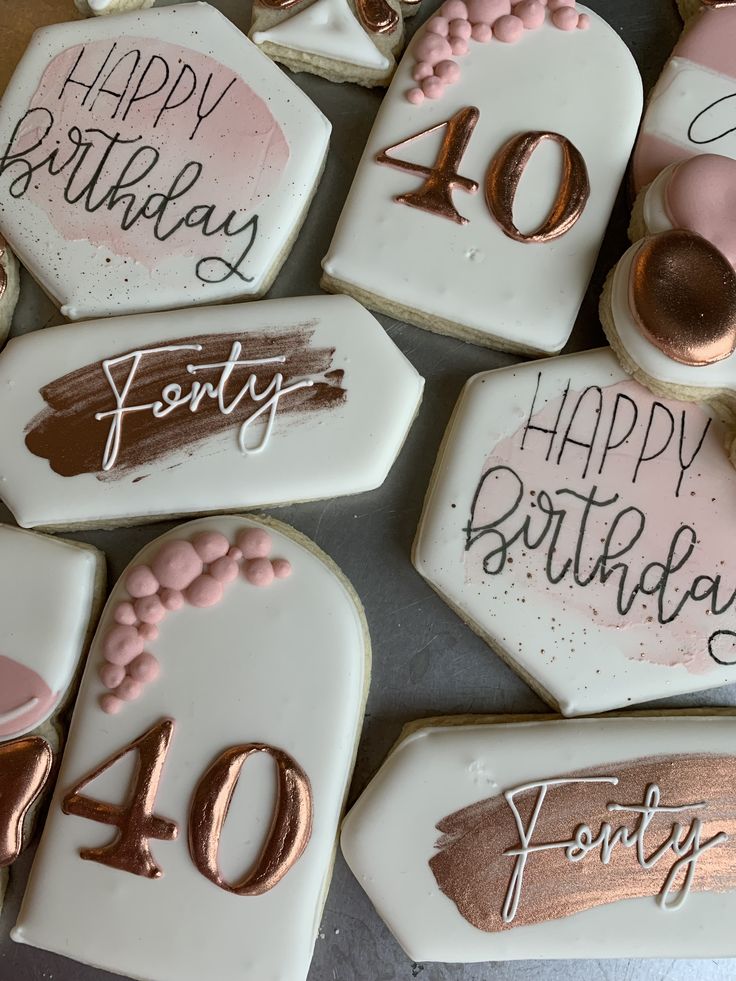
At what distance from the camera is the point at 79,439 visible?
4.01 ft

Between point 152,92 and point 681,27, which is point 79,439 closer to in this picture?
point 152,92

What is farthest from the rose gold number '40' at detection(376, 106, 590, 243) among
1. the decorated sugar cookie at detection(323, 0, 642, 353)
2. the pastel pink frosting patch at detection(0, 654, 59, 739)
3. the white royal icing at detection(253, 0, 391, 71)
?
the pastel pink frosting patch at detection(0, 654, 59, 739)

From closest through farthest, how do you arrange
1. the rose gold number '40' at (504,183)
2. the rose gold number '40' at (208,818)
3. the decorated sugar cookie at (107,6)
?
the rose gold number '40' at (208,818) → the rose gold number '40' at (504,183) → the decorated sugar cookie at (107,6)

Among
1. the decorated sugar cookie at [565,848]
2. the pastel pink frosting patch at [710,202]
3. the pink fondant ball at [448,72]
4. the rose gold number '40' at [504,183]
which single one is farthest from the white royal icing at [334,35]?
the decorated sugar cookie at [565,848]

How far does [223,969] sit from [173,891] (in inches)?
5.2

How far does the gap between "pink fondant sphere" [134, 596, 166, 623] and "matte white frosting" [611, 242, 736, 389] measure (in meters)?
0.80

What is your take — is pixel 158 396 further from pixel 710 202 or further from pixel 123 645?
pixel 710 202

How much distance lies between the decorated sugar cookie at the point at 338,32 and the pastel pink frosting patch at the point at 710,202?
54 cm

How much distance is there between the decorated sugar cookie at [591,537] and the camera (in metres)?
1.17

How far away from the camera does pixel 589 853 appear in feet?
3.79

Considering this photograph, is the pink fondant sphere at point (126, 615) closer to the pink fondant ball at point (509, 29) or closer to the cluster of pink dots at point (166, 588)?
the cluster of pink dots at point (166, 588)

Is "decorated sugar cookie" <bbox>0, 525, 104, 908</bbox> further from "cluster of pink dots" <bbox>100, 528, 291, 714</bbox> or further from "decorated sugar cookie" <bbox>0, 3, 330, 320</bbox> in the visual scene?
"decorated sugar cookie" <bbox>0, 3, 330, 320</bbox>

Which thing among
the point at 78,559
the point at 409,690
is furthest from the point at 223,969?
the point at 78,559

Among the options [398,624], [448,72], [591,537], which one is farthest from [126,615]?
[448,72]
